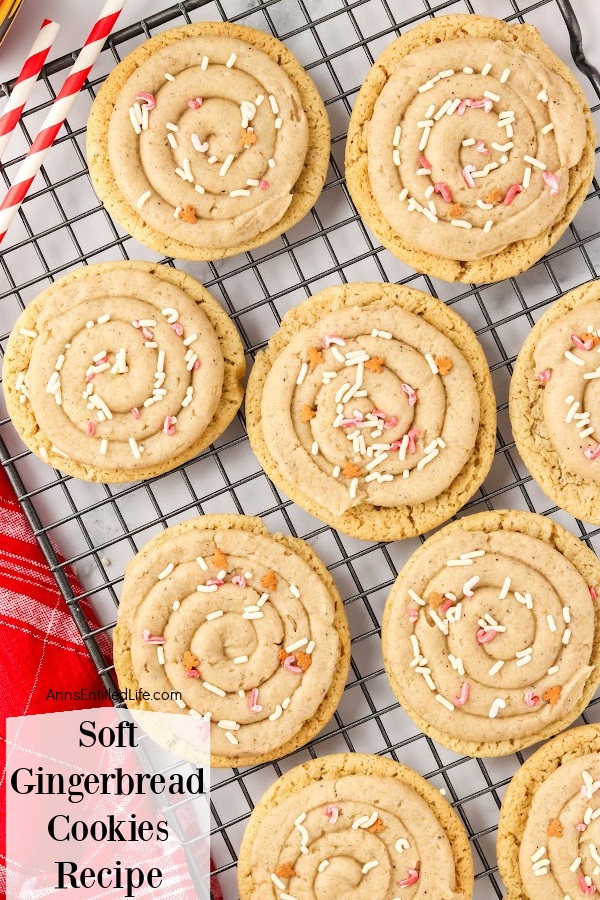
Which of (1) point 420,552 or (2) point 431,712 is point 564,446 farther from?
(2) point 431,712

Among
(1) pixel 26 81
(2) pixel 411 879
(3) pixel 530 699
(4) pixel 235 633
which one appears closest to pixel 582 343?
(3) pixel 530 699

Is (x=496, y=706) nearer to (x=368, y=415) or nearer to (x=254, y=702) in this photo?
(x=254, y=702)

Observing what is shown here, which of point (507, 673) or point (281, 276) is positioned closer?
point (507, 673)

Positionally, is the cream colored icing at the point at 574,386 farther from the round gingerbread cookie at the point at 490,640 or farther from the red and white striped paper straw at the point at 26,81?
the red and white striped paper straw at the point at 26,81

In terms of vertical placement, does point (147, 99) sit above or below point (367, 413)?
above

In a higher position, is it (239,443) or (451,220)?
(451,220)

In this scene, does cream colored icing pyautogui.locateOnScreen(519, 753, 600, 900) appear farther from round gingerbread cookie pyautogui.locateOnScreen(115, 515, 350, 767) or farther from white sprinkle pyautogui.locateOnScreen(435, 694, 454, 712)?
round gingerbread cookie pyautogui.locateOnScreen(115, 515, 350, 767)

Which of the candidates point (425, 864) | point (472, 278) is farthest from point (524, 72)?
point (425, 864)
